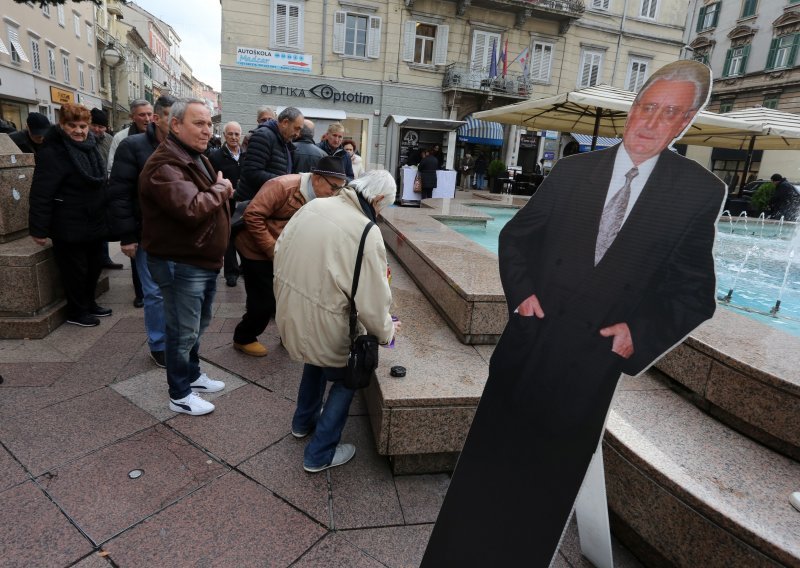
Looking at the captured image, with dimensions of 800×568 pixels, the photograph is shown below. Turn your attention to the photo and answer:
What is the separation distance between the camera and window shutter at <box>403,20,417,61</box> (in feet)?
63.3

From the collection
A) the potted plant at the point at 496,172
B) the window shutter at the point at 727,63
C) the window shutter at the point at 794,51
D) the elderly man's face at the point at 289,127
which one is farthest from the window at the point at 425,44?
the window shutter at the point at 727,63

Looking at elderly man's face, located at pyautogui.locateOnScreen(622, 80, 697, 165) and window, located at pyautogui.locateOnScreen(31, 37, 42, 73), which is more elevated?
window, located at pyautogui.locateOnScreen(31, 37, 42, 73)

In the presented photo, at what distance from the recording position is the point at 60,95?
28.0m

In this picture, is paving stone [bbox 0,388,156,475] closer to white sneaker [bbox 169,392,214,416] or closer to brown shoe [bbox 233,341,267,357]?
white sneaker [bbox 169,392,214,416]

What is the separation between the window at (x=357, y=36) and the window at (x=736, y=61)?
83.7ft

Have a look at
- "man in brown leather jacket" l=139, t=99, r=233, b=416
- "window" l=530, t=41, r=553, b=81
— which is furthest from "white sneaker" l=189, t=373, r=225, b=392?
"window" l=530, t=41, r=553, b=81

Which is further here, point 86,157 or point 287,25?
point 287,25

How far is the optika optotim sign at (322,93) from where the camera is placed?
733 inches

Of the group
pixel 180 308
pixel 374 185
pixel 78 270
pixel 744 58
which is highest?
pixel 744 58

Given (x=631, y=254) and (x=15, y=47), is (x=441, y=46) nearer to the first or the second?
(x=15, y=47)

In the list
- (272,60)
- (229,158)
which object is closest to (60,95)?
(272,60)

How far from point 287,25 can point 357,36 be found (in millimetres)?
2790

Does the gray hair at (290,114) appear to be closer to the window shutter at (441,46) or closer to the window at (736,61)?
the window shutter at (441,46)

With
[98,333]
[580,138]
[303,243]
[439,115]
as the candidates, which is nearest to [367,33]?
[439,115]
